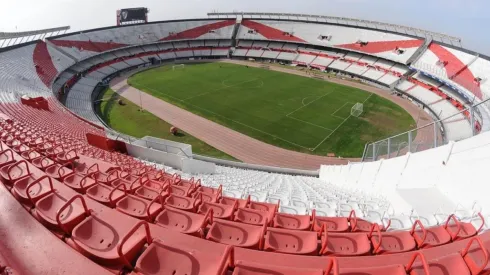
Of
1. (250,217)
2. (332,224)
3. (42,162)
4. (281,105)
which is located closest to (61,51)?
(281,105)

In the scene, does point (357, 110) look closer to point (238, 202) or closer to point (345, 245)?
point (238, 202)

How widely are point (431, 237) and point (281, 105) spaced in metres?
35.7

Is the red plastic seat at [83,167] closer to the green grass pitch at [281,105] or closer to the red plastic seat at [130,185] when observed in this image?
the red plastic seat at [130,185]

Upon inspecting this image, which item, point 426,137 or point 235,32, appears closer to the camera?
point 426,137

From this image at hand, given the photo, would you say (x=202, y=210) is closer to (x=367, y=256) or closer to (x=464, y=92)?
(x=367, y=256)

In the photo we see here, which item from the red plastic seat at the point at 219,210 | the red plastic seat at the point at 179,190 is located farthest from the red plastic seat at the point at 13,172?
the red plastic seat at the point at 219,210

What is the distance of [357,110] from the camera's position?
39000 millimetres

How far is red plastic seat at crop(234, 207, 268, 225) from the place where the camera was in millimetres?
5809

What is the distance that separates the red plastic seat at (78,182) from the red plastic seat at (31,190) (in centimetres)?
58

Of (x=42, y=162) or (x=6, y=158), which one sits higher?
(x=42, y=162)

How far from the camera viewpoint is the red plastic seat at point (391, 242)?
15.6ft

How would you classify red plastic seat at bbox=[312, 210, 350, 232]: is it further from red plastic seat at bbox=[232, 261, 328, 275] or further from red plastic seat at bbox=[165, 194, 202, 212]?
red plastic seat at bbox=[165, 194, 202, 212]

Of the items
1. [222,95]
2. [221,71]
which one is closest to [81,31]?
[221,71]

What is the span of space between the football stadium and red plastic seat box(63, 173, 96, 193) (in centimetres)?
5
